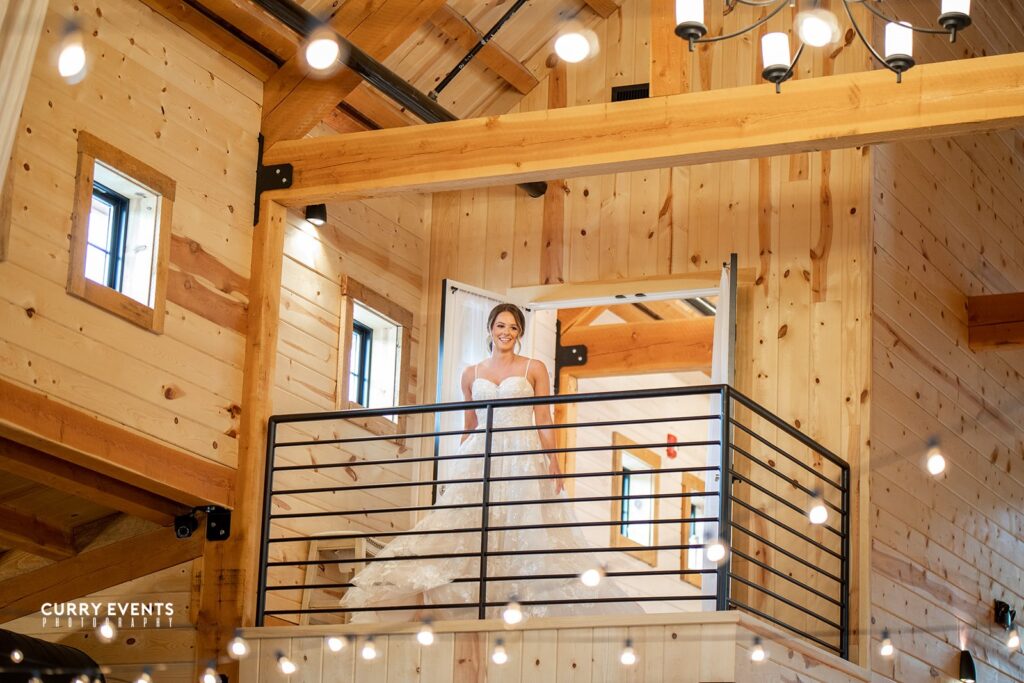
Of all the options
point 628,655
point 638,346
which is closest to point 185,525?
point 628,655

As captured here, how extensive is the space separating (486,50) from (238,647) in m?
3.78

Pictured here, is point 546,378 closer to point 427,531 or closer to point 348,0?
point 427,531

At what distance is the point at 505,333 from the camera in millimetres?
8336

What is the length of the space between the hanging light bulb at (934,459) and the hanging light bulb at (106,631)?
437cm

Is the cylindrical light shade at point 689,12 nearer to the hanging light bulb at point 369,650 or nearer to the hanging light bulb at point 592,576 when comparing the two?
the hanging light bulb at point 592,576

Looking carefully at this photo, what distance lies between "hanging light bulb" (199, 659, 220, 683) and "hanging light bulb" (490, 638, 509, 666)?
1.36 meters

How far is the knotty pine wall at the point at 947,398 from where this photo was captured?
27.2ft

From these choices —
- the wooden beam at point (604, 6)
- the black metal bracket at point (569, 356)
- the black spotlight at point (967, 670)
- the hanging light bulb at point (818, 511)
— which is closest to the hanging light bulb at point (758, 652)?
the hanging light bulb at point (818, 511)

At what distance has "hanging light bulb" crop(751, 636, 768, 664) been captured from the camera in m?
6.55

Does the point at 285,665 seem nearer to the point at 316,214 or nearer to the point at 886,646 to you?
the point at 316,214

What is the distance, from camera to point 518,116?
7.21 m

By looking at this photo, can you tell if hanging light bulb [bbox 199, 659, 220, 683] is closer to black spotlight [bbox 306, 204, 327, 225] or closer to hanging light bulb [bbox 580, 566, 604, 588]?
hanging light bulb [bbox 580, 566, 604, 588]

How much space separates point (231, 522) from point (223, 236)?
55.1 inches

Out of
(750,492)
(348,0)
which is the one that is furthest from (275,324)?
(750,492)
